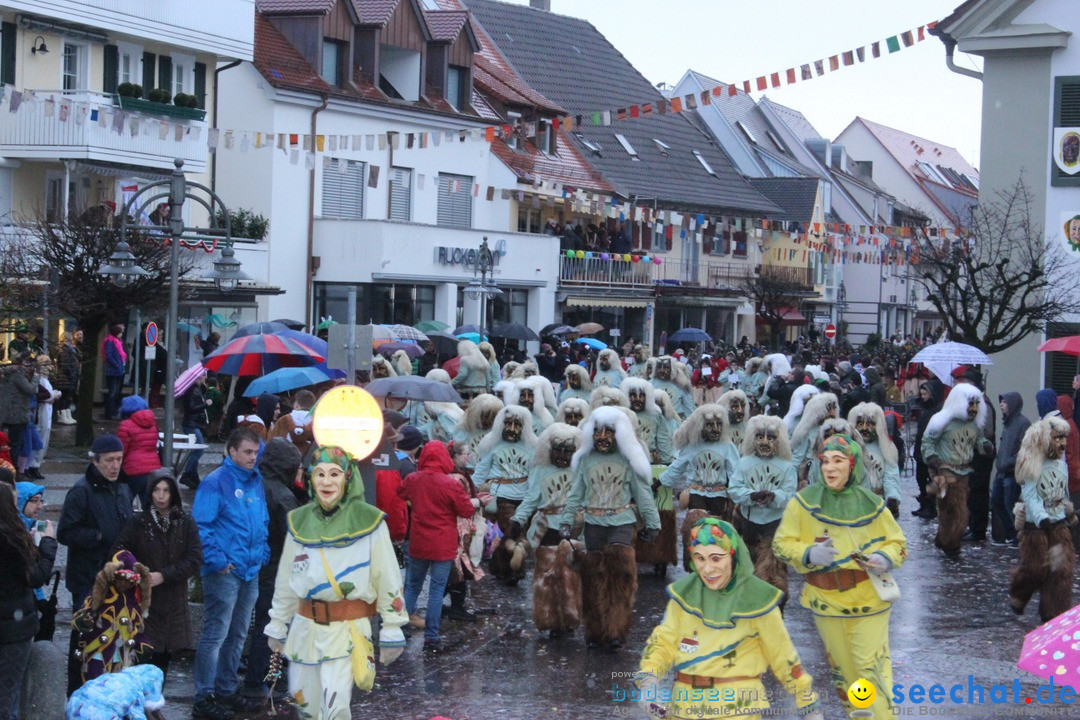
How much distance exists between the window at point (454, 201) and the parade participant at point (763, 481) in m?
25.6

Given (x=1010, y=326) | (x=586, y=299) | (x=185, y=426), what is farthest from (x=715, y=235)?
(x=185, y=426)

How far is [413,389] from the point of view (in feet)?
49.7

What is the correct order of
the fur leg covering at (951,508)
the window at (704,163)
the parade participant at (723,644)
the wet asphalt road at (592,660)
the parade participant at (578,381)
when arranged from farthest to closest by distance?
the window at (704,163)
the parade participant at (578,381)
the fur leg covering at (951,508)
the wet asphalt road at (592,660)
the parade participant at (723,644)

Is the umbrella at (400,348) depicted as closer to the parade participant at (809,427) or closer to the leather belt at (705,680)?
the parade participant at (809,427)

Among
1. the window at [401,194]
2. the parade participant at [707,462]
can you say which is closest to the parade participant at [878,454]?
the parade participant at [707,462]

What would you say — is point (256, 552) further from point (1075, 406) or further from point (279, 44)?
point (279, 44)

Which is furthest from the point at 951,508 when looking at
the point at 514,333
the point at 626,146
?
the point at 626,146

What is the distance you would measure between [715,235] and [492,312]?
1555cm

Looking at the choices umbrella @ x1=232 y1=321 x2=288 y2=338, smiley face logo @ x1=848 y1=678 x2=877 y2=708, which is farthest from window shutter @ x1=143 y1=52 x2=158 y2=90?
smiley face logo @ x1=848 y1=678 x2=877 y2=708

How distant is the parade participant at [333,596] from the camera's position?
759cm

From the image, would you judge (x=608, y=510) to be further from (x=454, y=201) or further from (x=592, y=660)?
(x=454, y=201)

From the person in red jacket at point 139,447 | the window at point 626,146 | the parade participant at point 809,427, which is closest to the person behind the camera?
the parade participant at point 809,427

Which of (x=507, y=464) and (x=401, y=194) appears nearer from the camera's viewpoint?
(x=507, y=464)

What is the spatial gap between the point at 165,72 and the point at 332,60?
17.6 ft
